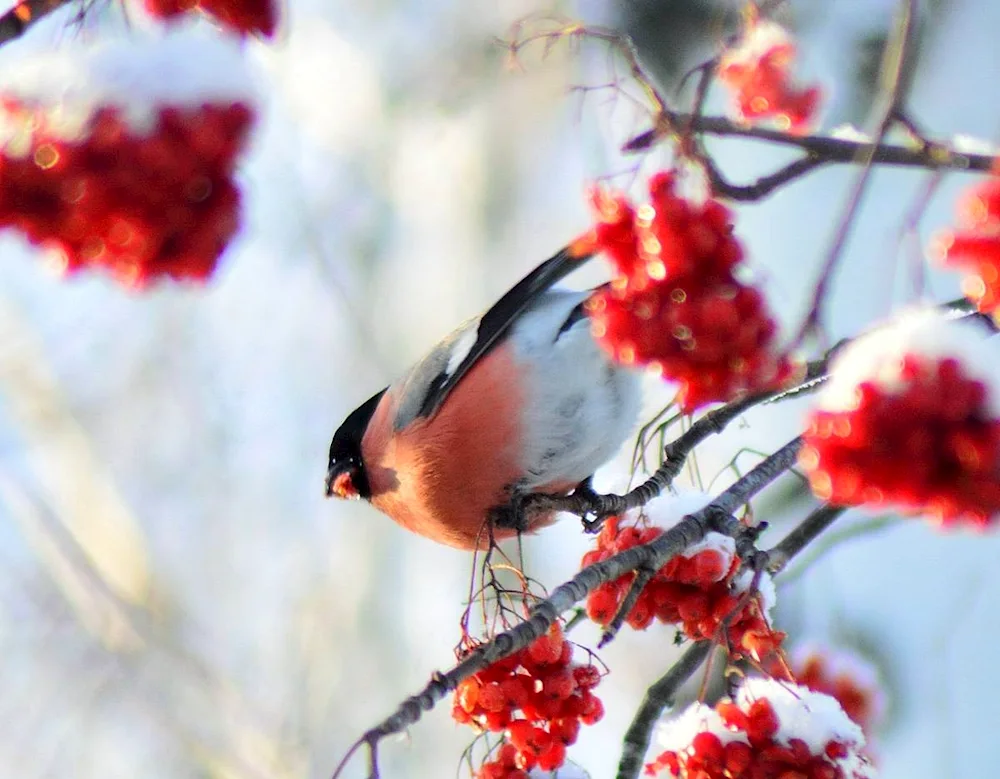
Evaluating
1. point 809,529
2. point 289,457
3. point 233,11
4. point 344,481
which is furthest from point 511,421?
point 289,457

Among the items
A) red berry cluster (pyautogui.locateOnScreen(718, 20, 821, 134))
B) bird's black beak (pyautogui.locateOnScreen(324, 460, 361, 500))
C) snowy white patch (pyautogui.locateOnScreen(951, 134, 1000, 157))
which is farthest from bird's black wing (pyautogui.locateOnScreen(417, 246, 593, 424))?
snowy white patch (pyautogui.locateOnScreen(951, 134, 1000, 157))

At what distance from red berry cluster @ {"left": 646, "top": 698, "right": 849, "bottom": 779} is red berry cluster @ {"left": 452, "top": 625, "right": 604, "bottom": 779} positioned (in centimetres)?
20

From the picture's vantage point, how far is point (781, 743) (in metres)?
1.25

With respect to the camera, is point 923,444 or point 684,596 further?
point 684,596

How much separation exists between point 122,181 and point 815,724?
0.97m

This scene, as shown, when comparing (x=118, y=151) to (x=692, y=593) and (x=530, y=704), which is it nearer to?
(x=530, y=704)

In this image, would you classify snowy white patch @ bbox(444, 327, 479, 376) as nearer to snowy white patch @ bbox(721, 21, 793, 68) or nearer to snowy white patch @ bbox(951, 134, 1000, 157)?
snowy white patch @ bbox(721, 21, 793, 68)

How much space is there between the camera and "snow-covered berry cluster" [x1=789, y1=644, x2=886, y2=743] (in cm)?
180

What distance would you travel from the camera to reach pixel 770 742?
4.12 ft

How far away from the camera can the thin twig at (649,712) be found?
1574 millimetres

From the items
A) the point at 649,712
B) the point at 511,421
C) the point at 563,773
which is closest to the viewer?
the point at 563,773

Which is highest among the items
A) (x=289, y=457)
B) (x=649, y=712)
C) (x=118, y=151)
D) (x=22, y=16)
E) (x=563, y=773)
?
(x=289, y=457)

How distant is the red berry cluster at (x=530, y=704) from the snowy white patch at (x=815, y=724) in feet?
0.78

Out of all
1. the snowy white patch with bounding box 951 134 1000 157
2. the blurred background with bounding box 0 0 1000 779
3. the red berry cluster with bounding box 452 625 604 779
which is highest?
the blurred background with bounding box 0 0 1000 779
